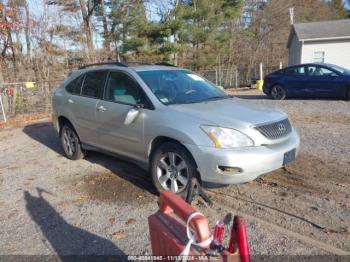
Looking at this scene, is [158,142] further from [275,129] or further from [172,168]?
[275,129]

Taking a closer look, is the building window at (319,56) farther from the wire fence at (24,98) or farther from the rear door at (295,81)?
the wire fence at (24,98)

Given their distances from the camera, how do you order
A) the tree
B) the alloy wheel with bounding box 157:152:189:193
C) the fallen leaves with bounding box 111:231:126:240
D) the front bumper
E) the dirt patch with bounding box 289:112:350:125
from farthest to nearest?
the tree
the dirt patch with bounding box 289:112:350:125
the alloy wheel with bounding box 157:152:189:193
the front bumper
the fallen leaves with bounding box 111:231:126:240

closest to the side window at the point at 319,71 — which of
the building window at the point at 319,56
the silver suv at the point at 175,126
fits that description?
the silver suv at the point at 175,126

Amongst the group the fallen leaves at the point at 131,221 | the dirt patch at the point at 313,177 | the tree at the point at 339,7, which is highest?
the tree at the point at 339,7

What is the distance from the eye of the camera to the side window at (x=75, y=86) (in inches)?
229

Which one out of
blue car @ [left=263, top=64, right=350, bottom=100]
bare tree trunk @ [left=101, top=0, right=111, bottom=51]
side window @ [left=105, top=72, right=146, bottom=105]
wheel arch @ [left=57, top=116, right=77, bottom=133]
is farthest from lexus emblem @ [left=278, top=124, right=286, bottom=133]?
bare tree trunk @ [left=101, top=0, right=111, bottom=51]

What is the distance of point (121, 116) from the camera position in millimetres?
4691

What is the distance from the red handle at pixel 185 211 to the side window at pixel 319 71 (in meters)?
12.4

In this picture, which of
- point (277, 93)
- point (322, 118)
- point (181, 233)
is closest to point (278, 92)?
point (277, 93)

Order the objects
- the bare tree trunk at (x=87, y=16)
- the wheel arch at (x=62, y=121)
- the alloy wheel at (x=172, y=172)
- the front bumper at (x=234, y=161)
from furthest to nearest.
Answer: the bare tree trunk at (x=87, y=16)
the wheel arch at (x=62, y=121)
the alloy wheel at (x=172, y=172)
the front bumper at (x=234, y=161)

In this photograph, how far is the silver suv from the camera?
12.0ft

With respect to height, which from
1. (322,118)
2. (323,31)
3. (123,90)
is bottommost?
(322,118)

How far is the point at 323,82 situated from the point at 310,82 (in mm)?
498

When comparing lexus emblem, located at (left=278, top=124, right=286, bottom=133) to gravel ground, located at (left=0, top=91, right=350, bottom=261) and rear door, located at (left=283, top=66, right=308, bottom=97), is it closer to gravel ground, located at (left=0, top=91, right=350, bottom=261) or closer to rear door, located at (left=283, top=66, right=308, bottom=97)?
gravel ground, located at (left=0, top=91, right=350, bottom=261)
